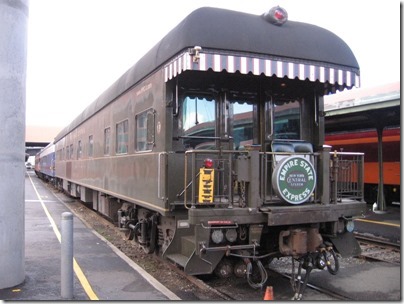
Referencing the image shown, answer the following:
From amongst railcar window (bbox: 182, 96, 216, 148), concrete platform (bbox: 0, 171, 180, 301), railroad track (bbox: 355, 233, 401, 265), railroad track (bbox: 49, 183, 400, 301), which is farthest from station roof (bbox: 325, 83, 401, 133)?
concrete platform (bbox: 0, 171, 180, 301)

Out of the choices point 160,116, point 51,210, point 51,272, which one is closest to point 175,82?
point 160,116

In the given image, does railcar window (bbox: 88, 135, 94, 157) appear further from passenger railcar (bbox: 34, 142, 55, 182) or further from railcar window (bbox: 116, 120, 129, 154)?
passenger railcar (bbox: 34, 142, 55, 182)

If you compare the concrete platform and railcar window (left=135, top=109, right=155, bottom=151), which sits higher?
railcar window (left=135, top=109, right=155, bottom=151)

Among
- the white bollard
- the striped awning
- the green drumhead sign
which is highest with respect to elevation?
the striped awning

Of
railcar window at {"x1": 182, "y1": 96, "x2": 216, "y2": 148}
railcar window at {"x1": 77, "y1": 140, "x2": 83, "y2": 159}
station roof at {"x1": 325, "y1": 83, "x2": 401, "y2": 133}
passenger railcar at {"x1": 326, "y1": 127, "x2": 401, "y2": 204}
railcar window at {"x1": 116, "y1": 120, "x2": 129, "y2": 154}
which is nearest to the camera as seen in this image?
railcar window at {"x1": 182, "y1": 96, "x2": 216, "y2": 148}

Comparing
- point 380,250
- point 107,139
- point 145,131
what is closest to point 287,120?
point 145,131

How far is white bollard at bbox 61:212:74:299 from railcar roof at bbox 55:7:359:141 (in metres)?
2.54

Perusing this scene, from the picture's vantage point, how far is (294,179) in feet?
18.2

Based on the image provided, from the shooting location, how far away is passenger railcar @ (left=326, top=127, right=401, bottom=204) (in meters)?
16.8

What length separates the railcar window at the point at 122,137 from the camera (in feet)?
28.7

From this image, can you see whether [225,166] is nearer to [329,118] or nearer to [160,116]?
[160,116]

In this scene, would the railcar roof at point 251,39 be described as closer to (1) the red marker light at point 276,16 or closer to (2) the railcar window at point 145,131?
(1) the red marker light at point 276,16

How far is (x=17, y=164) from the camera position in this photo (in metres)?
5.66

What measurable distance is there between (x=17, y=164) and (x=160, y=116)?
2.04m
